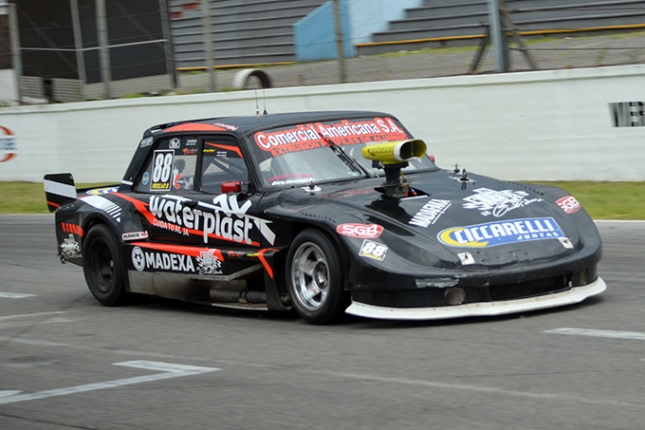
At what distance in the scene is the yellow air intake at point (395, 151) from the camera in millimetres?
6637

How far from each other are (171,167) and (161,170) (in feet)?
0.48

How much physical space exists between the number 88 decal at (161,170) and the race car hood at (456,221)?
158 cm

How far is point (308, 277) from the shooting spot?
646cm

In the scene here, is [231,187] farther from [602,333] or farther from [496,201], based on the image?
[602,333]

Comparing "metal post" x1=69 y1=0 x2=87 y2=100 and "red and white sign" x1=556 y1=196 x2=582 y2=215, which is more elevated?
"metal post" x1=69 y1=0 x2=87 y2=100

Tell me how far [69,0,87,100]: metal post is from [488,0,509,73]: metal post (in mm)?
9055

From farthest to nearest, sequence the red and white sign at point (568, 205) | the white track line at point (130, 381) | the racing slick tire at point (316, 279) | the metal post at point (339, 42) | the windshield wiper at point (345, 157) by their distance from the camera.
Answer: the metal post at point (339, 42)
the windshield wiper at point (345, 157)
the red and white sign at point (568, 205)
the racing slick tire at point (316, 279)
the white track line at point (130, 381)

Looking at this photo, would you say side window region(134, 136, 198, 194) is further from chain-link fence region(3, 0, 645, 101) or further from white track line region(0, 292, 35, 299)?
chain-link fence region(3, 0, 645, 101)

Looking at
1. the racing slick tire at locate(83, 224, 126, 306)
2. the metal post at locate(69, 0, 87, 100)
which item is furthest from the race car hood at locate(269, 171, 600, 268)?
the metal post at locate(69, 0, 87, 100)

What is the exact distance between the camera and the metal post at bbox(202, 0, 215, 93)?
58.9 feet

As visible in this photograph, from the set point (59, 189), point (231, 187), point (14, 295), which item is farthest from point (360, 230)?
point (14, 295)

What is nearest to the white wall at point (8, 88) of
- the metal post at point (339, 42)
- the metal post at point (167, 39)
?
the metal post at point (167, 39)

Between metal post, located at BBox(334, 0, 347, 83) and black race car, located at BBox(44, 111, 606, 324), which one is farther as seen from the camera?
metal post, located at BBox(334, 0, 347, 83)

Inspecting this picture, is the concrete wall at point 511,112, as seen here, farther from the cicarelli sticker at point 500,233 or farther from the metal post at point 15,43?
the cicarelli sticker at point 500,233
